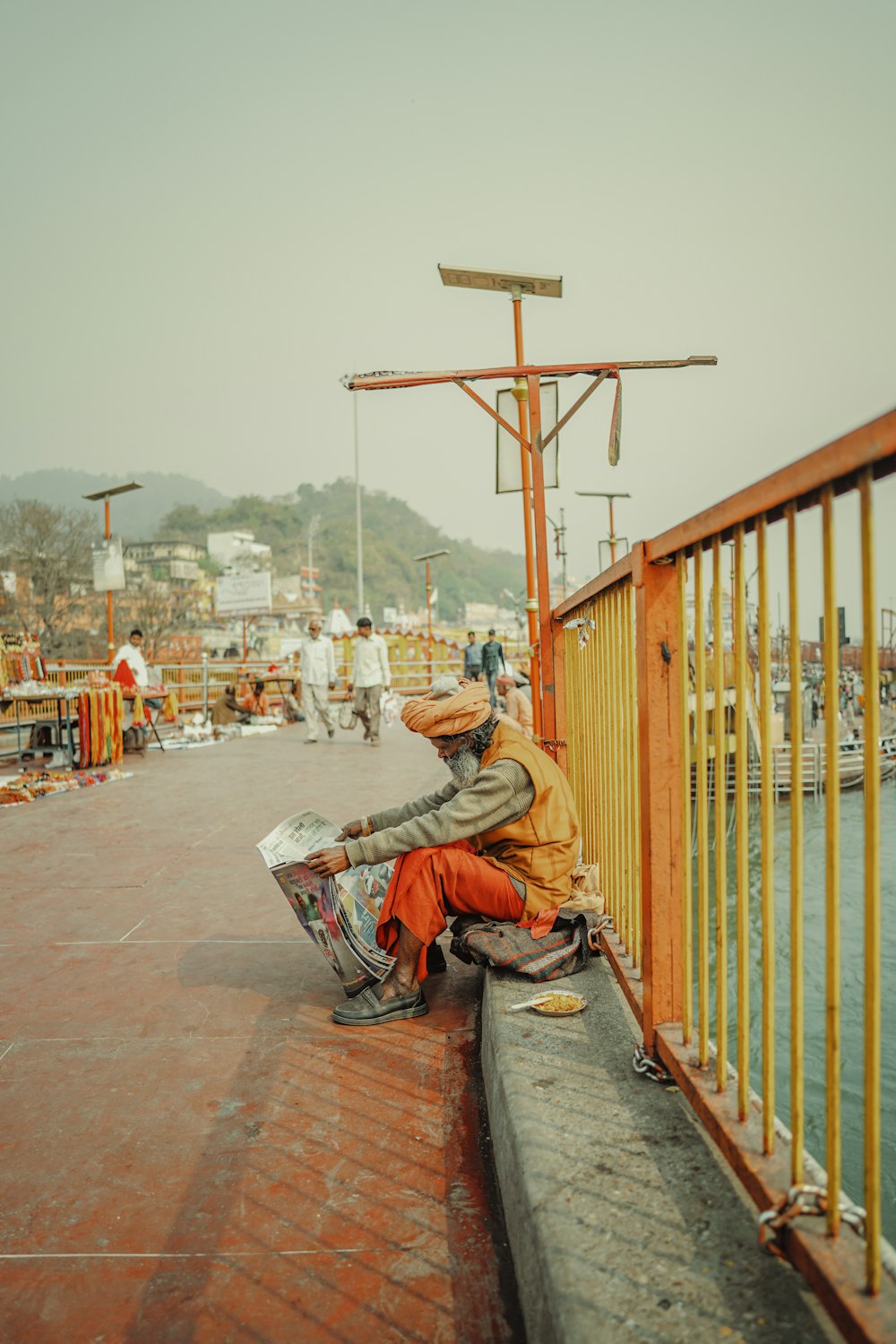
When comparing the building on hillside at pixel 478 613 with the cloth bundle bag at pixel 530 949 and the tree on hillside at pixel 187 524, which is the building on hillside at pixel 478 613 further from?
the cloth bundle bag at pixel 530 949

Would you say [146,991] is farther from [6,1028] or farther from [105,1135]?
[105,1135]

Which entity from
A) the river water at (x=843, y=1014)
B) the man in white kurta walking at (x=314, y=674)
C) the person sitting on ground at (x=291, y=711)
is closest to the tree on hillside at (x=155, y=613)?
the person sitting on ground at (x=291, y=711)

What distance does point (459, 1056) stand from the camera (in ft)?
9.87

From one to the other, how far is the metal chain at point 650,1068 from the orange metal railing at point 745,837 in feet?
0.08

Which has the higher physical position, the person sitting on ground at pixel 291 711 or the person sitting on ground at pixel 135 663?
the person sitting on ground at pixel 135 663

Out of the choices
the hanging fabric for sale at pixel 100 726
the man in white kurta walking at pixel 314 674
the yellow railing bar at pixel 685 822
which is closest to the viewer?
the yellow railing bar at pixel 685 822

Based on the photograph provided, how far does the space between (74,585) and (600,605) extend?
4136 centimetres

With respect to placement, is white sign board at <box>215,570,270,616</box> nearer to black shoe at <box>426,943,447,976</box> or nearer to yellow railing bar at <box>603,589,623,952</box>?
black shoe at <box>426,943,447,976</box>

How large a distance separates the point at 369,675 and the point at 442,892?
945 cm

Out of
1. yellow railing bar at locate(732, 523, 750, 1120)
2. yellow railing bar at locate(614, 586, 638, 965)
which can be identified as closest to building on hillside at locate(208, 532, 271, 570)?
yellow railing bar at locate(614, 586, 638, 965)

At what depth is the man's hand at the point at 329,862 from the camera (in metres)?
3.16

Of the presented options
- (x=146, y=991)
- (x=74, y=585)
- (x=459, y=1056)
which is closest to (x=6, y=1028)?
(x=146, y=991)

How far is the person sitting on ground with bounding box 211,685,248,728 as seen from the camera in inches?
631

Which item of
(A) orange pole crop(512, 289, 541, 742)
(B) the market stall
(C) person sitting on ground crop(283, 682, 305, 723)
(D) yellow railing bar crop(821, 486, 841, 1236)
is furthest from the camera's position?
(C) person sitting on ground crop(283, 682, 305, 723)
